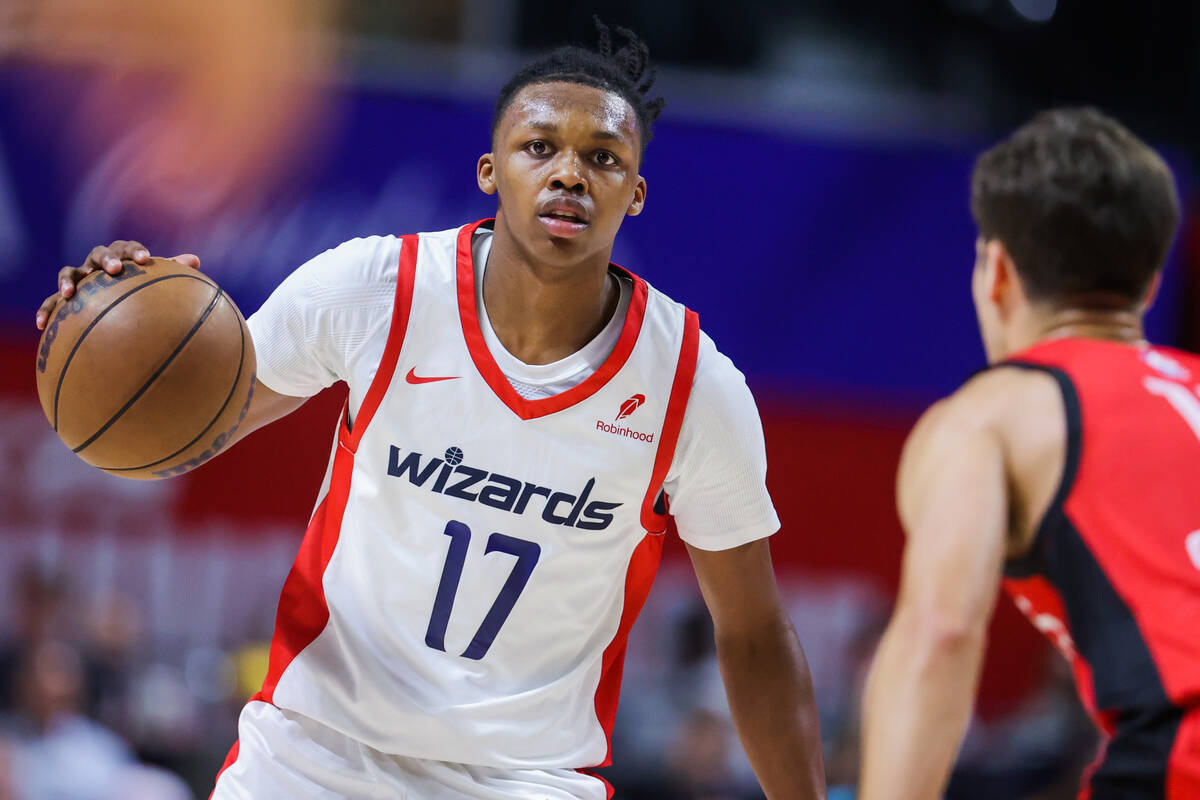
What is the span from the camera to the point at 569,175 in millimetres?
3029

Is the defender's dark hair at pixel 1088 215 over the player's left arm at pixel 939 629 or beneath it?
over

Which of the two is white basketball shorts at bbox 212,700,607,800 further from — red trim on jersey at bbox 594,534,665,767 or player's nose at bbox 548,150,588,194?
player's nose at bbox 548,150,588,194

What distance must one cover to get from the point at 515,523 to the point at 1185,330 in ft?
22.7

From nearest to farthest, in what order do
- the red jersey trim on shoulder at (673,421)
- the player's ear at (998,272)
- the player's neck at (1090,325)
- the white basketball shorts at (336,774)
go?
the player's neck at (1090,325) < the player's ear at (998,272) < the white basketball shorts at (336,774) < the red jersey trim on shoulder at (673,421)

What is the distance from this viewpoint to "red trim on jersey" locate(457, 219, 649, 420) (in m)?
3.13

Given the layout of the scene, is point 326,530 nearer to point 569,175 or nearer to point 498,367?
point 498,367

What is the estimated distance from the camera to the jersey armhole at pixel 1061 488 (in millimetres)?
2361

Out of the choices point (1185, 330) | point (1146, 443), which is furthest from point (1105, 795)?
point (1185, 330)

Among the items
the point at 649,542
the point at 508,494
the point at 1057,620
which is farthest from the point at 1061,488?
the point at 508,494

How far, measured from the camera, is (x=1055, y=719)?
730cm

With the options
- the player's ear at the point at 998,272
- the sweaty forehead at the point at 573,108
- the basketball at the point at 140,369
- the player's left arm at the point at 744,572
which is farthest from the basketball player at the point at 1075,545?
the basketball at the point at 140,369

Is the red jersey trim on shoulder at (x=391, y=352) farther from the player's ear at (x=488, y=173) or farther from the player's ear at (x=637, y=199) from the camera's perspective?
the player's ear at (x=637, y=199)

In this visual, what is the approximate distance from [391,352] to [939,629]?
4.67ft

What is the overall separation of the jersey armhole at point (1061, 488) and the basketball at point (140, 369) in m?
1.73
